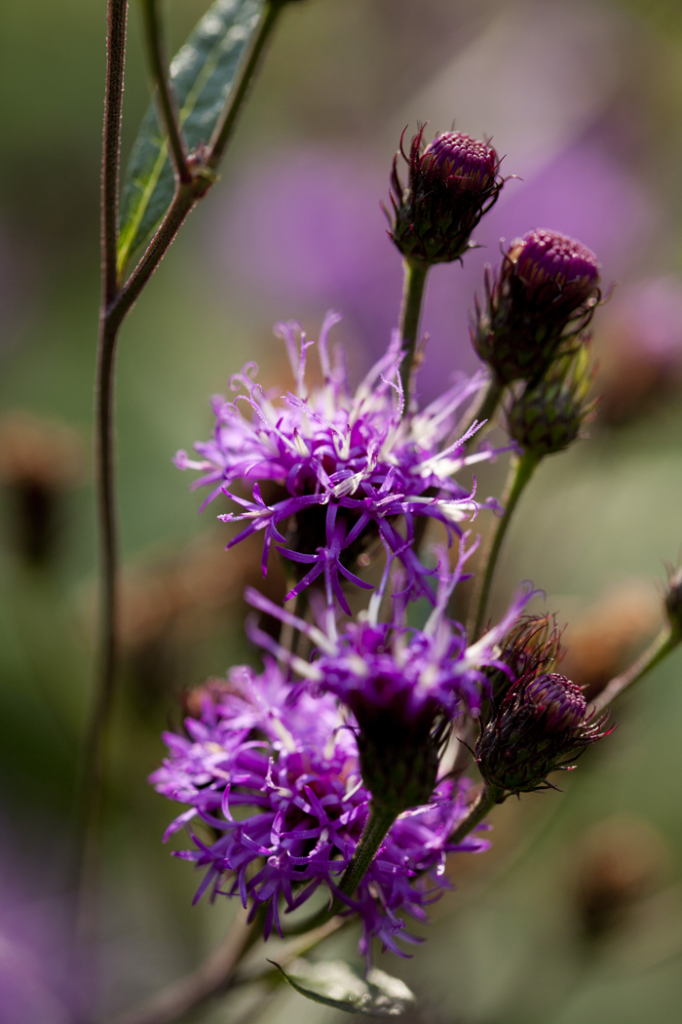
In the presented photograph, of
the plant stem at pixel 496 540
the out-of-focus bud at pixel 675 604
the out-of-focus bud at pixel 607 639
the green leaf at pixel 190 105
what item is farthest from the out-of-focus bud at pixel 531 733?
the green leaf at pixel 190 105

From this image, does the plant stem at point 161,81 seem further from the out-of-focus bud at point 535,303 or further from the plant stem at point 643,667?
the plant stem at point 643,667

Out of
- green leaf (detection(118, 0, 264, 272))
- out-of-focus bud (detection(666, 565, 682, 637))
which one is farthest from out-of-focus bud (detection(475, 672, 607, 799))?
green leaf (detection(118, 0, 264, 272))

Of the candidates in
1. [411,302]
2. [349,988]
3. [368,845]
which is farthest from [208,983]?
[411,302]

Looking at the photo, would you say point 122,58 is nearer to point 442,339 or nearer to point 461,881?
point 461,881

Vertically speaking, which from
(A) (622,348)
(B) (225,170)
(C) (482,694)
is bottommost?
(C) (482,694)

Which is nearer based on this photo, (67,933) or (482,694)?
(482,694)

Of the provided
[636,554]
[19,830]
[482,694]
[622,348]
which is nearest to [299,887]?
[482,694]

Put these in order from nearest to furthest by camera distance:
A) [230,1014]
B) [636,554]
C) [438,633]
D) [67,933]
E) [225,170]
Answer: [438,633] → [230,1014] → [67,933] → [636,554] → [225,170]
